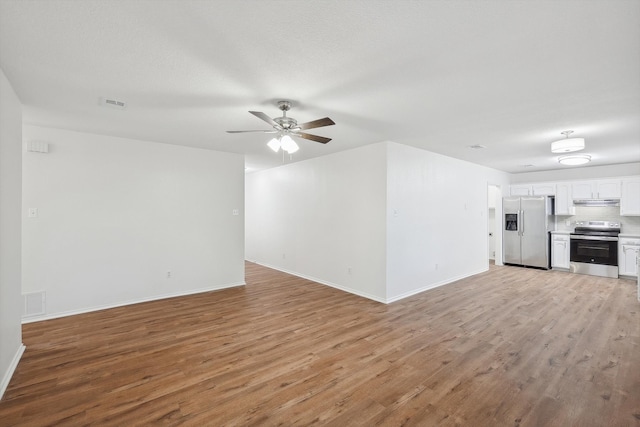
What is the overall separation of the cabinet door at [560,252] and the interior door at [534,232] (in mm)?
195

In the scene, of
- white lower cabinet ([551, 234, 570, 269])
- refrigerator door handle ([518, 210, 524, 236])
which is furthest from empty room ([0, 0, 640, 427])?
refrigerator door handle ([518, 210, 524, 236])

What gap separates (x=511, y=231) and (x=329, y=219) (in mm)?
5228

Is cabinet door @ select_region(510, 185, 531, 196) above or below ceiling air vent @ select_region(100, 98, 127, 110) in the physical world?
below

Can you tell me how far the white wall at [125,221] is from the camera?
12.3 feet

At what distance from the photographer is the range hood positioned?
634cm

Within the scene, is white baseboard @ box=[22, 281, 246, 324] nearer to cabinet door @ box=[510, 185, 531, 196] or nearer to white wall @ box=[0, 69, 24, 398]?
white wall @ box=[0, 69, 24, 398]

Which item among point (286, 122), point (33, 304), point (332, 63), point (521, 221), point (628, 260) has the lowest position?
point (33, 304)

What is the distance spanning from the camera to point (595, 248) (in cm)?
625

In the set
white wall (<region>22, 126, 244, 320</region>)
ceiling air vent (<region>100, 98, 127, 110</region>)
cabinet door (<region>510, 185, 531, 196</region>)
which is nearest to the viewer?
ceiling air vent (<region>100, 98, 127, 110</region>)

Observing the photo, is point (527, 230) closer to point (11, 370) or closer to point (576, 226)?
point (576, 226)

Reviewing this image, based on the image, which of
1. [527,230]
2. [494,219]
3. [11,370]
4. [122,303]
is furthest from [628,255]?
[11,370]

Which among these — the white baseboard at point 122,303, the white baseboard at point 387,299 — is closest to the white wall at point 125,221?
the white baseboard at point 122,303

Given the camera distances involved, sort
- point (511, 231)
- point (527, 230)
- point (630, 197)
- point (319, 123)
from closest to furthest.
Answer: point (319, 123) < point (630, 197) < point (527, 230) < point (511, 231)

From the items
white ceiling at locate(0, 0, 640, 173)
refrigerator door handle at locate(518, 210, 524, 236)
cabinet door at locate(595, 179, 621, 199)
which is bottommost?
refrigerator door handle at locate(518, 210, 524, 236)
